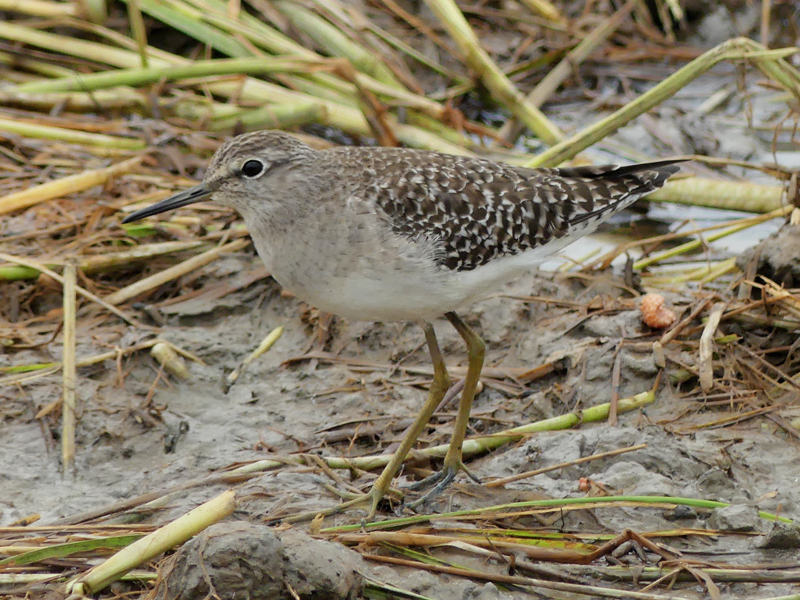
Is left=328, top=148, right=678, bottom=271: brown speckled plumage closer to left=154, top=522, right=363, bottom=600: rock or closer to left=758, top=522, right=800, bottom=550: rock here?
left=154, top=522, right=363, bottom=600: rock

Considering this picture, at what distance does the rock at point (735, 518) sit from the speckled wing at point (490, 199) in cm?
168

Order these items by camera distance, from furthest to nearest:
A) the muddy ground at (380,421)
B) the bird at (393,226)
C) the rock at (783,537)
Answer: the bird at (393,226) → the muddy ground at (380,421) → the rock at (783,537)

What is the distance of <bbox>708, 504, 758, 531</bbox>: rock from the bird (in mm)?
1316

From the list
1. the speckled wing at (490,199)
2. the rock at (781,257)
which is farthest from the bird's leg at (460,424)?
the rock at (781,257)

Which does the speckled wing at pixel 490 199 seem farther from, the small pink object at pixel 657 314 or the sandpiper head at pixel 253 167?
the small pink object at pixel 657 314

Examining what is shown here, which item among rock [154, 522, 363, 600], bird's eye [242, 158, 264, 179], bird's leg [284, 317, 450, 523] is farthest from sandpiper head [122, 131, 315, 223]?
rock [154, 522, 363, 600]

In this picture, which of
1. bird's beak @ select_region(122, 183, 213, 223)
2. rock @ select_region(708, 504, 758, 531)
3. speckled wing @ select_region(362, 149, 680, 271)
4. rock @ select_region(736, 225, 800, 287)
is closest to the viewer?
rock @ select_region(708, 504, 758, 531)

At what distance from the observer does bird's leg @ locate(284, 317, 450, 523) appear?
4.56 m

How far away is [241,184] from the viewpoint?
4.91m

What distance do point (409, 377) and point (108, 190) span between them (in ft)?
9.04

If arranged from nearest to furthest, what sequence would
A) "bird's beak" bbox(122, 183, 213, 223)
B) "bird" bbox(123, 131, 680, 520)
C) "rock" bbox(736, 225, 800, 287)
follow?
"bird" bbox(123, 131, 680, 520), "bird's beak" bbox(122, 183, 213, 223), "rock" bbox(736, 225, 800, 287)

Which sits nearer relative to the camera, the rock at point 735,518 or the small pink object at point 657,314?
the rock at point 735,518

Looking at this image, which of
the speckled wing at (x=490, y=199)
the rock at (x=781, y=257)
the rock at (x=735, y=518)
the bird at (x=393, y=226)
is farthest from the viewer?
the rock at (x=781, y=257)

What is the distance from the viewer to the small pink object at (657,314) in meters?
5.68
